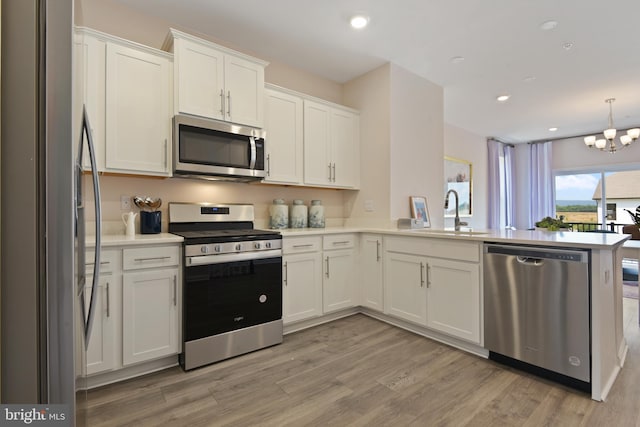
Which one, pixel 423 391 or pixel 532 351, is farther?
pixel 532 351

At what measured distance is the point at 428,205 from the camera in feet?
12.9

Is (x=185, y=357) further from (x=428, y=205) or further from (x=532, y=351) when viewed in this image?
(x=428, y=205)

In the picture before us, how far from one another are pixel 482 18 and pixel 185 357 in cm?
364

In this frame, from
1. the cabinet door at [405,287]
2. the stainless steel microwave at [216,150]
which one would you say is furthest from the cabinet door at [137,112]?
the cabinet door at [405,287]

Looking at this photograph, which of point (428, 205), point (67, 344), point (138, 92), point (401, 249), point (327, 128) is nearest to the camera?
point (67, 344)

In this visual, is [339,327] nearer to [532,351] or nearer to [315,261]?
[315,261]

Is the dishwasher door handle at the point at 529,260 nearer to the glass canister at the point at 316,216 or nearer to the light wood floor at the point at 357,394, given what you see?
the light wood floor at the point at 357,394

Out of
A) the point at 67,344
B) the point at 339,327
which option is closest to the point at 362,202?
the point at 339,327

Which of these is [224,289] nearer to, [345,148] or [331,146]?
[331,146]

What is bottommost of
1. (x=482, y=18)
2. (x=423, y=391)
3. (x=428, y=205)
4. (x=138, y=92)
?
(x=423, y=391)

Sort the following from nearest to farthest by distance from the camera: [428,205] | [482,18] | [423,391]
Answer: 1. [423,391]
2. [482,18]
3. [428,205]

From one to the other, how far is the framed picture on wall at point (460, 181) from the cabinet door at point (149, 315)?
16.5ft

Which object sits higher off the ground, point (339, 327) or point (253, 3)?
point (253, 3)

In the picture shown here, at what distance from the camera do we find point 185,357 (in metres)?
2.14
